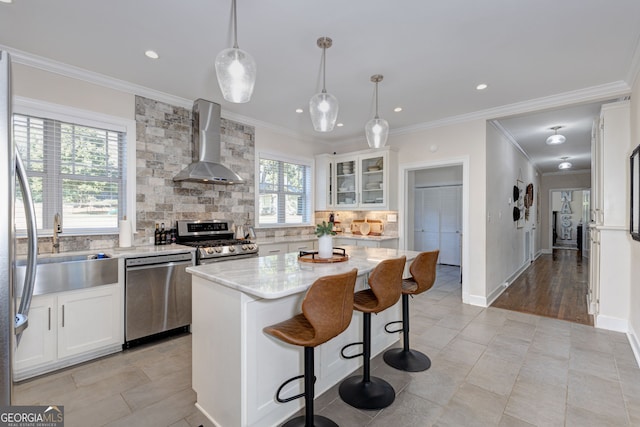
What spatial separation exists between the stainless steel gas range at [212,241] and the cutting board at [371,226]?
90.2 inches

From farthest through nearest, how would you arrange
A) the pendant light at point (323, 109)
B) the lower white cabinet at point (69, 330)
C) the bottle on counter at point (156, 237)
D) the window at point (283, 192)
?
the window at point (283, 192), the bottle on counter at point (156, 237), the lower white cabinet at point (69, 330), the pendant light at point (323, 109)

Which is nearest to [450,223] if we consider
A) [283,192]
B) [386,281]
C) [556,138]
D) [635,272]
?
[556,138]

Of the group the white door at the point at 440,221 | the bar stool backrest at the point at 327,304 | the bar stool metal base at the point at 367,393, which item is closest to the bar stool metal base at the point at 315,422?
the bar stool metal base at the point at 367,393

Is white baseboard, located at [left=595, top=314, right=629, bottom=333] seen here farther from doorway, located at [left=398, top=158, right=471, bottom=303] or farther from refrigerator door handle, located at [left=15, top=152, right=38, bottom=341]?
refrigerator door handle, located at [left=15, top=152, right=38, bottom=341]

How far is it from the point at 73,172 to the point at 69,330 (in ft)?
5.22

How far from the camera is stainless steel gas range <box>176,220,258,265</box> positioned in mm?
3473

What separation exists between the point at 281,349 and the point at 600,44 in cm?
356

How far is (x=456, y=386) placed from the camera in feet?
7.50

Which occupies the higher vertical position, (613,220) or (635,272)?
(613,220)

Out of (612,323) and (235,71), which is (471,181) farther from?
(235,71)

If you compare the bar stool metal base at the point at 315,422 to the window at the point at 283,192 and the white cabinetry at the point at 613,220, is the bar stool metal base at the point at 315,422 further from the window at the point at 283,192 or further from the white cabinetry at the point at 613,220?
the white cabinetry at the point at 613,220

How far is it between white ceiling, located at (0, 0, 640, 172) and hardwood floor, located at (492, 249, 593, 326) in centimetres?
268

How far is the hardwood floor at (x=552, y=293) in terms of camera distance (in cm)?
399

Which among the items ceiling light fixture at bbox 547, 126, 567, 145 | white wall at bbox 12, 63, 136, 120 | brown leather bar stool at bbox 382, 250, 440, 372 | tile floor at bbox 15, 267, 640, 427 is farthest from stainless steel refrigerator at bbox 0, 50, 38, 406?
ceiling light fixture at bbox 547, 126, 567, 145
